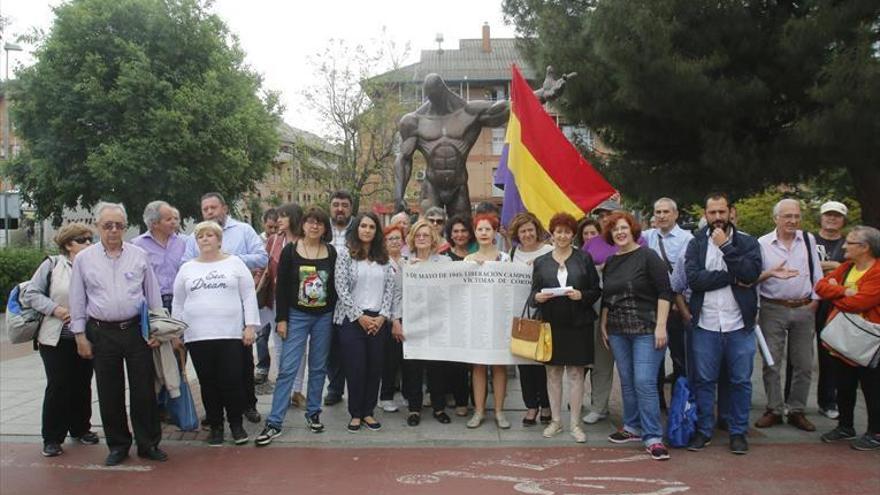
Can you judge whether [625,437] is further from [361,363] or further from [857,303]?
[361,363]

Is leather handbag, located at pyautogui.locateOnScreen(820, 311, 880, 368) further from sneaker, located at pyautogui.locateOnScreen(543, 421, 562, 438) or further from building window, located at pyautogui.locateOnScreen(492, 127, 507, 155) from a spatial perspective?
building window, located at pyautogui.locateOnScreen(492, 127, 507, 155)

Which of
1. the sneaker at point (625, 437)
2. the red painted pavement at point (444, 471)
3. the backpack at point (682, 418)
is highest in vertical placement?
the backpack at point (682, 418)

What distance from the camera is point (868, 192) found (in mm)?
10750

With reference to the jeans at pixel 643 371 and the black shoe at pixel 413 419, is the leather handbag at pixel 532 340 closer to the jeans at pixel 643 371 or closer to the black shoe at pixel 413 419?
the jeans at pixel 643 371

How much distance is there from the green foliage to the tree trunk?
15226mm

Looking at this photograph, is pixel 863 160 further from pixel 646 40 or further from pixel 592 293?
pixel 592 293

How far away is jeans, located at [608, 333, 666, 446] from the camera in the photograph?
17.4 ft

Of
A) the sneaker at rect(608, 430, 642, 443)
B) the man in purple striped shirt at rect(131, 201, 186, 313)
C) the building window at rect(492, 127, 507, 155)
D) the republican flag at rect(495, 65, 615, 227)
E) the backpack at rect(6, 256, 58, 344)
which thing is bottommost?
the sneaker at rect(608, 430, 642, 443)

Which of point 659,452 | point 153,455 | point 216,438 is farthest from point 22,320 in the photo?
point 659,452

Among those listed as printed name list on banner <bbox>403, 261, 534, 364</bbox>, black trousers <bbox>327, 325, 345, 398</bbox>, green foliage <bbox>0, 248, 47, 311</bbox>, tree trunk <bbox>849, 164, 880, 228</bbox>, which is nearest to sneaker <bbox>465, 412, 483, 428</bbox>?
printed name list on banner <bbox>403, 261, 534, 364</bbox>

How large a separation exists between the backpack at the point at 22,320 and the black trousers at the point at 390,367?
2.70 meters

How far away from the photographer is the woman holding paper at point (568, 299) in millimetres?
5469

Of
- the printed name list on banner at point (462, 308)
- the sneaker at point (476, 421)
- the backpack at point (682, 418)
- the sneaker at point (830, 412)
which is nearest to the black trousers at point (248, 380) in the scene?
the printed name list on banner at point (462, 308)

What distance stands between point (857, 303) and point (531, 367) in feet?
8.28
